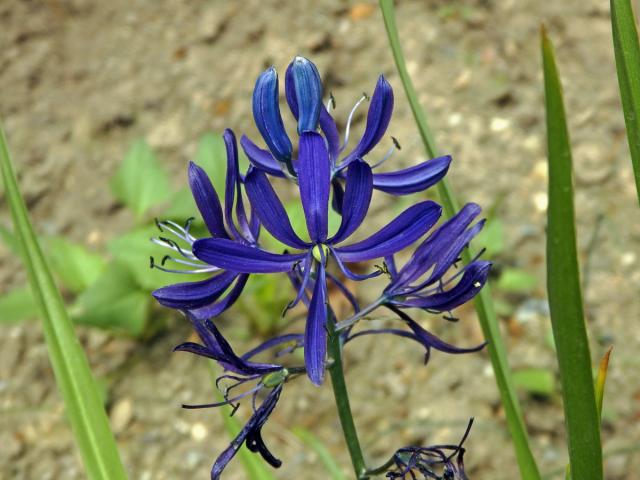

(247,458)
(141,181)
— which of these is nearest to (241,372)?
(247,458)

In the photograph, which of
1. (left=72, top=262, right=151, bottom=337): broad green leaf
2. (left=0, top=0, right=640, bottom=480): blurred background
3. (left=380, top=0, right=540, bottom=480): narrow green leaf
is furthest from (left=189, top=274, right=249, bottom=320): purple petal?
(left=72, top=262, right=151, bottom=337): broad green leaf

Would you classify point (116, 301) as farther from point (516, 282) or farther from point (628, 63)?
point (628, 63)

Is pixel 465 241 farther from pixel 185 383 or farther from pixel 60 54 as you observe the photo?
pixel 60 54

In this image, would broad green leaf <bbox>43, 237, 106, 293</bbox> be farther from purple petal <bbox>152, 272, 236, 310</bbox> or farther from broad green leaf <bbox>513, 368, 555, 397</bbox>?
purple petal <bbox>152, 272, 236, 310</bbox>

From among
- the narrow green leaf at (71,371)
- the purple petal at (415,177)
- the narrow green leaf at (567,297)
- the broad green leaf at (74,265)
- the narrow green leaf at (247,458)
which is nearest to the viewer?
the narrow green leaf at (567,297)

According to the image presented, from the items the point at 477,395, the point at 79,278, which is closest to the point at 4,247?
the point at 79,278

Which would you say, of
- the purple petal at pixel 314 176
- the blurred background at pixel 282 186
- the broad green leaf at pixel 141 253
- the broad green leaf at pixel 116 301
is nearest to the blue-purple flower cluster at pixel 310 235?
the purple petal at pixel 314 176

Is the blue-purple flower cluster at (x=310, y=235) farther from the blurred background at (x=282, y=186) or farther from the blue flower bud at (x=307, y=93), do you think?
the blurred background at (x=282, y=186)
